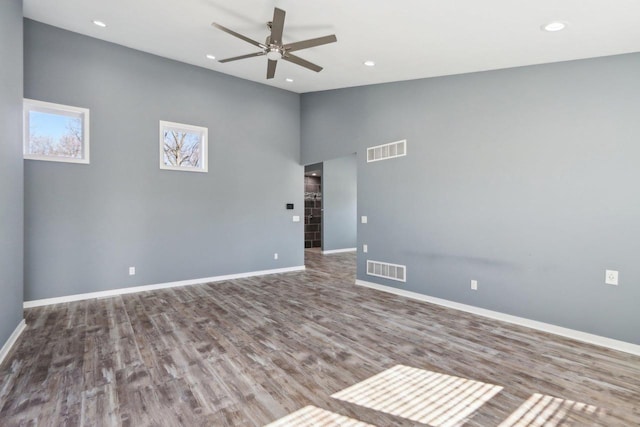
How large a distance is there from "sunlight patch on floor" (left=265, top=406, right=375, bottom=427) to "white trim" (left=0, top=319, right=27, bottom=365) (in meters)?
2.63

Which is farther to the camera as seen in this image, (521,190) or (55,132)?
(55,132)

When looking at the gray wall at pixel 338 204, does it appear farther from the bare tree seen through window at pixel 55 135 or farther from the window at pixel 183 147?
the bare tree seen through window at pixel 55 135

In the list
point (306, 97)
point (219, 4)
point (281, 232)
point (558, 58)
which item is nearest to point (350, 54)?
point (219, 4)

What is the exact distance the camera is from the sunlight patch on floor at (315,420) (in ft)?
6.45

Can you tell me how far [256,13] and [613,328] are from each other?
4.99 meters

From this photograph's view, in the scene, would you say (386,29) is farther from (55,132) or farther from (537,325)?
(55,132)

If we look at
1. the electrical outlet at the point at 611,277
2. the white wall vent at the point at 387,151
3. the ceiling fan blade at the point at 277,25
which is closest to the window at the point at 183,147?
the ceiling fan blade at the point at 277,25

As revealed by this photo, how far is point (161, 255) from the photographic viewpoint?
5.29 meters

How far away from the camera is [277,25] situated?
3.14 meters

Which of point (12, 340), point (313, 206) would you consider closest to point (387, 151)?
point (12, 340)

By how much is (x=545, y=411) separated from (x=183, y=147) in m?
5.87

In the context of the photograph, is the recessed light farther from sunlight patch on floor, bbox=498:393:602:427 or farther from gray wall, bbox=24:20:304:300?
gray wall, bbox=24:20:304:300

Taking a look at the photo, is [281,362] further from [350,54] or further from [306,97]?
[306,97]

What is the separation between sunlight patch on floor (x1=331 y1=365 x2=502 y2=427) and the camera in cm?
207
